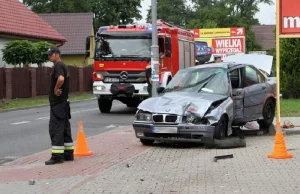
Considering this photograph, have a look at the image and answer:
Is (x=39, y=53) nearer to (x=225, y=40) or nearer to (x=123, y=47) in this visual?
(x=123, y=47)

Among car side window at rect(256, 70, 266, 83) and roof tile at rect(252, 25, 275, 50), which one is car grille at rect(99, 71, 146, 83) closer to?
car side window at rect(256, 70, 266, 83)

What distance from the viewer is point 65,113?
927cm

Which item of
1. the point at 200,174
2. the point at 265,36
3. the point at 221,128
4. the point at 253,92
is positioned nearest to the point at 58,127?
the point at 200,174

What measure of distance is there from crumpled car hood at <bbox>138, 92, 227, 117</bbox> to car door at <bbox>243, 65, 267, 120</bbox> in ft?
3.45

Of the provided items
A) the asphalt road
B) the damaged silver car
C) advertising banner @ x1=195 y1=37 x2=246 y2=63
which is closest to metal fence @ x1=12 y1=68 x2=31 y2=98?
the asphalt road

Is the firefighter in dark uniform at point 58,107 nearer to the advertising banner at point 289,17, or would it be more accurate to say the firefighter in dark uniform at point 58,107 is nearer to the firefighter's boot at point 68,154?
the firefighter's boot at point 68,154

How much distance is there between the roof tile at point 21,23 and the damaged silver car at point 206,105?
79.0 ft

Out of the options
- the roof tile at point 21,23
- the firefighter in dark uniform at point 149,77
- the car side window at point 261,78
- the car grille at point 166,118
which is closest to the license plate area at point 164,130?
the car grille at point 166,118

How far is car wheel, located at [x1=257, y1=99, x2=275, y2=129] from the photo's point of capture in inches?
490

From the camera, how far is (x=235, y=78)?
39.2 feet

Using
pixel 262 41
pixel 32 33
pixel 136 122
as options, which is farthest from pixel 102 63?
pixel 262 41

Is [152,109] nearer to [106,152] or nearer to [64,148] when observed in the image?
[106,152]

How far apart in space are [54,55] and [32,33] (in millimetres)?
30071

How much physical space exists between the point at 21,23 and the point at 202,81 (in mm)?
29114
